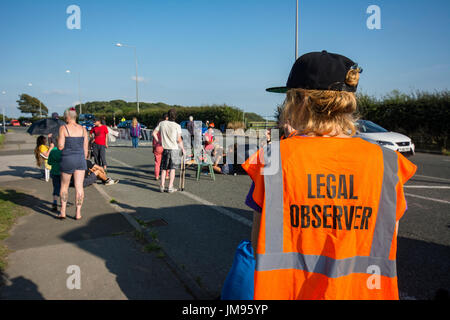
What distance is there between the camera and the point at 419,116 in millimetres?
19234

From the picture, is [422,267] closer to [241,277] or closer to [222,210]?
[241,277]

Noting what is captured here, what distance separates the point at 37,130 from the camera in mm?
8281

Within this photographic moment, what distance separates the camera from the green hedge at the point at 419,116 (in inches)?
712

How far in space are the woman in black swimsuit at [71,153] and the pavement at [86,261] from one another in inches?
22.3

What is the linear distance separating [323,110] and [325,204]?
370 mm

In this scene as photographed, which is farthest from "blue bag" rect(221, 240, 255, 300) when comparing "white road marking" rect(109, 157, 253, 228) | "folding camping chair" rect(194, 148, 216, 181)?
"folding camping chair" rect(194, 148, 216, 181)

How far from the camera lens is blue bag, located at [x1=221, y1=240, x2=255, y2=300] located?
2184 millimetres

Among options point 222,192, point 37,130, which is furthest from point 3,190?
point 222,192

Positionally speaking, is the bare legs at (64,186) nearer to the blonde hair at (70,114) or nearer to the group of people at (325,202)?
the blonde hair at (70,114)

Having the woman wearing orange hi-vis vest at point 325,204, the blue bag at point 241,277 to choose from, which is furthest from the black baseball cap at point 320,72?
the blue bag at point 241,277

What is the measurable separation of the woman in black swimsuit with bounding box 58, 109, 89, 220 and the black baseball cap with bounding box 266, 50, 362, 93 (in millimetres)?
4714

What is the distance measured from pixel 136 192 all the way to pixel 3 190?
323cm

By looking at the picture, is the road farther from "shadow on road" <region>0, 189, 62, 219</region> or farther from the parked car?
the parked car

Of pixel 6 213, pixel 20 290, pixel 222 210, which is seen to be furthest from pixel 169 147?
pixel 20 290
